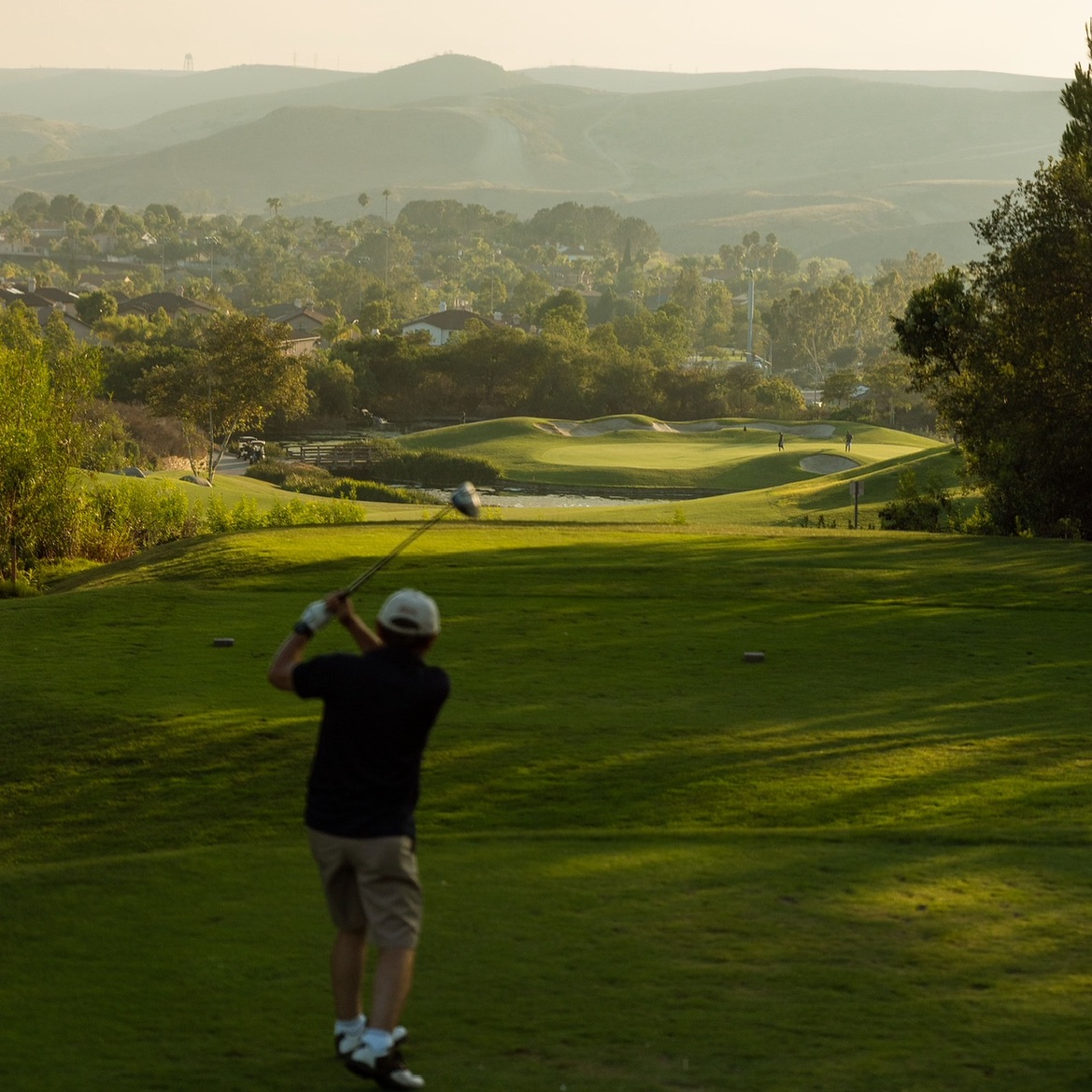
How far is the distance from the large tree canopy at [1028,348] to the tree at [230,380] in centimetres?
5245

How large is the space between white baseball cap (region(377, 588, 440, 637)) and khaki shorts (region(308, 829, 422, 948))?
0.95 meters

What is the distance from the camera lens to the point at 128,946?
27.4 ft

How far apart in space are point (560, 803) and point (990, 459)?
25419 mm

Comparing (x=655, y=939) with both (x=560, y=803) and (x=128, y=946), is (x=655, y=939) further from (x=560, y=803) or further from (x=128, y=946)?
(x=560, y=803)

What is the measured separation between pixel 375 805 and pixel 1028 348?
29504 millimetres

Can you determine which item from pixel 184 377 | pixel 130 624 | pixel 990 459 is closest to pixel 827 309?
pixel 184 377

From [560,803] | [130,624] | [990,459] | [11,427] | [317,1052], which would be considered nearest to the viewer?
[317,1052]

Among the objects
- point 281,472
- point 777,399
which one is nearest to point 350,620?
point 281,472

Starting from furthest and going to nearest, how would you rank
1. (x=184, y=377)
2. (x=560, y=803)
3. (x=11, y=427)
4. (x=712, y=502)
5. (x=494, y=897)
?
(x=184, y=377)
(x=712, y=502)
(x=11, y=427)
(x=560, y=803)
(x=494, y=897)

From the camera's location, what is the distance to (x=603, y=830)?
11602mm

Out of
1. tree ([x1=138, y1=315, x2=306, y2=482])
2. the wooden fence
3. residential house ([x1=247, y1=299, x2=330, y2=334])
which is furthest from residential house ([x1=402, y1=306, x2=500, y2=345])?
tree ([x1=138, y1=315, x2=306, y2=482])

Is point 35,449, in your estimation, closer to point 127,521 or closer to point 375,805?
point 127,521

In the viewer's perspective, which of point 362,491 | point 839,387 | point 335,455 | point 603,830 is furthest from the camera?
point 839,387

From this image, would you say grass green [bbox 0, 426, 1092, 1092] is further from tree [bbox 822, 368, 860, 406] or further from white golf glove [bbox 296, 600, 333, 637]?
tree [bbox 822, 368, 860, 406]
